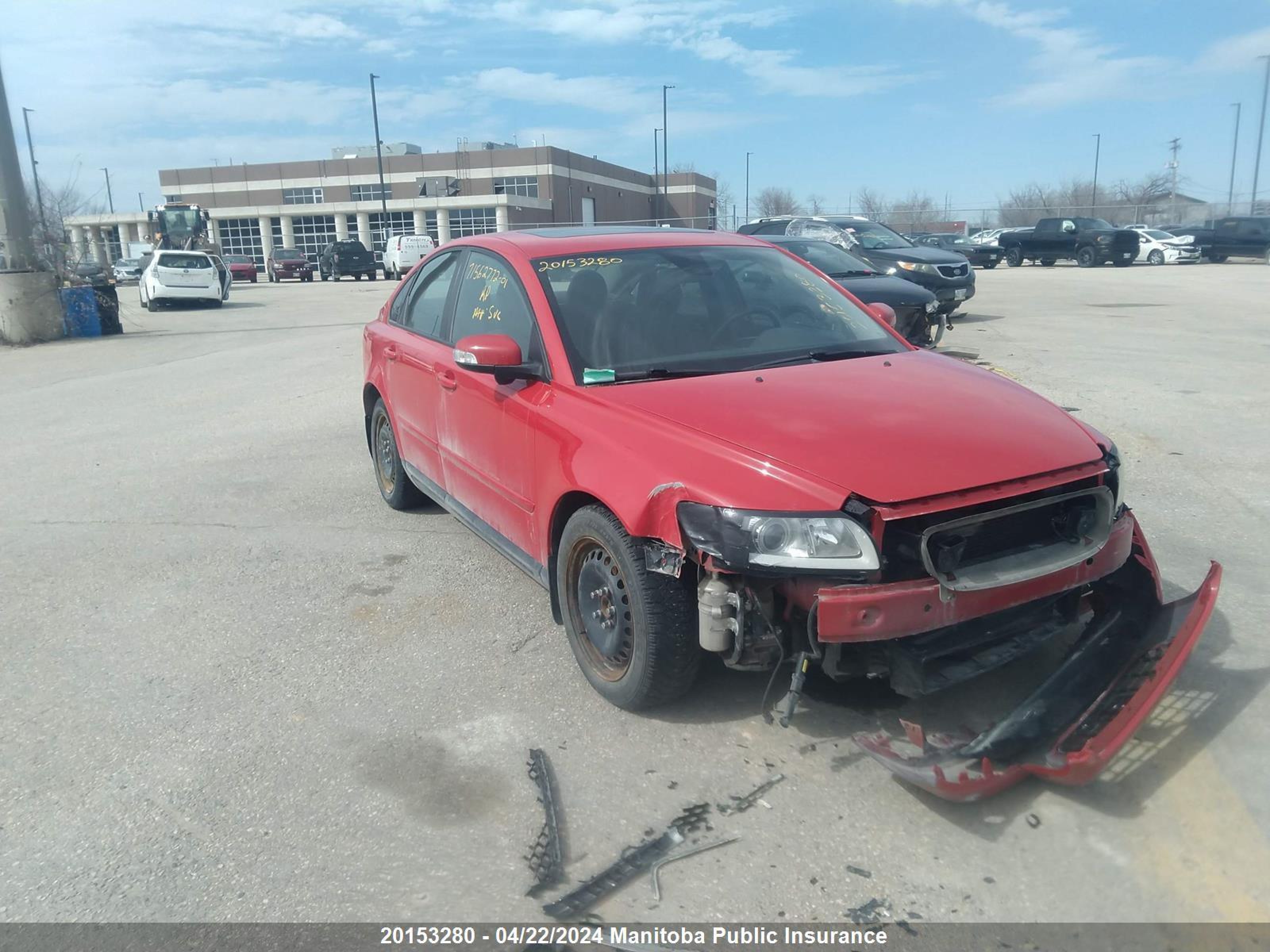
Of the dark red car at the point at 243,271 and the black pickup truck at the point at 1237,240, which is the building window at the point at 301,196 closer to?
the dark red car at the point at 243,271

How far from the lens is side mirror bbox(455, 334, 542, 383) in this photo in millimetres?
3783

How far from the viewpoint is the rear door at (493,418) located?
3.92 metres

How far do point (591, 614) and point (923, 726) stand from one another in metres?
1.23

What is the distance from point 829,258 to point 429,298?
27.8 feet

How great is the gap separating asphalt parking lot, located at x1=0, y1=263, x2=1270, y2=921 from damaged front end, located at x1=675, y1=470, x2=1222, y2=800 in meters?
0.19

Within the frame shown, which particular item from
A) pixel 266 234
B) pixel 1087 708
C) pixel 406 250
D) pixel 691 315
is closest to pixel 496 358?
pixel 691 315

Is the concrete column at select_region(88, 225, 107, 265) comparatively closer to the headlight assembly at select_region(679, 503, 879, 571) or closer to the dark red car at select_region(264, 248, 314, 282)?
the headlight assembly at select_region(679, 503, 879, 571)

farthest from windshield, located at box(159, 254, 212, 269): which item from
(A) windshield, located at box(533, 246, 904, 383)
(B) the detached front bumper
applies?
(B) the detached front bumper

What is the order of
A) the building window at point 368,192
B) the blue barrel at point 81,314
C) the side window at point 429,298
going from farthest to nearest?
the building window at point 368,192
the blue barrel at point 81,314
the side window at point 429,298

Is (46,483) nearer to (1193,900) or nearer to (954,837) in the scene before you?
(954,837)

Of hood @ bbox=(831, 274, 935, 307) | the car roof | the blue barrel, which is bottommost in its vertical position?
the blue barrel

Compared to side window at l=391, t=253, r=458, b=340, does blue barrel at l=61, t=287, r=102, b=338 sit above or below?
below

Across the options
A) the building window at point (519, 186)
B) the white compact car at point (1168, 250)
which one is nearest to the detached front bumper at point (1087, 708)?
the white compact car at point (1168, 250)

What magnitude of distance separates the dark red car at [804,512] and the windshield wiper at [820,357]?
20 millimetres
